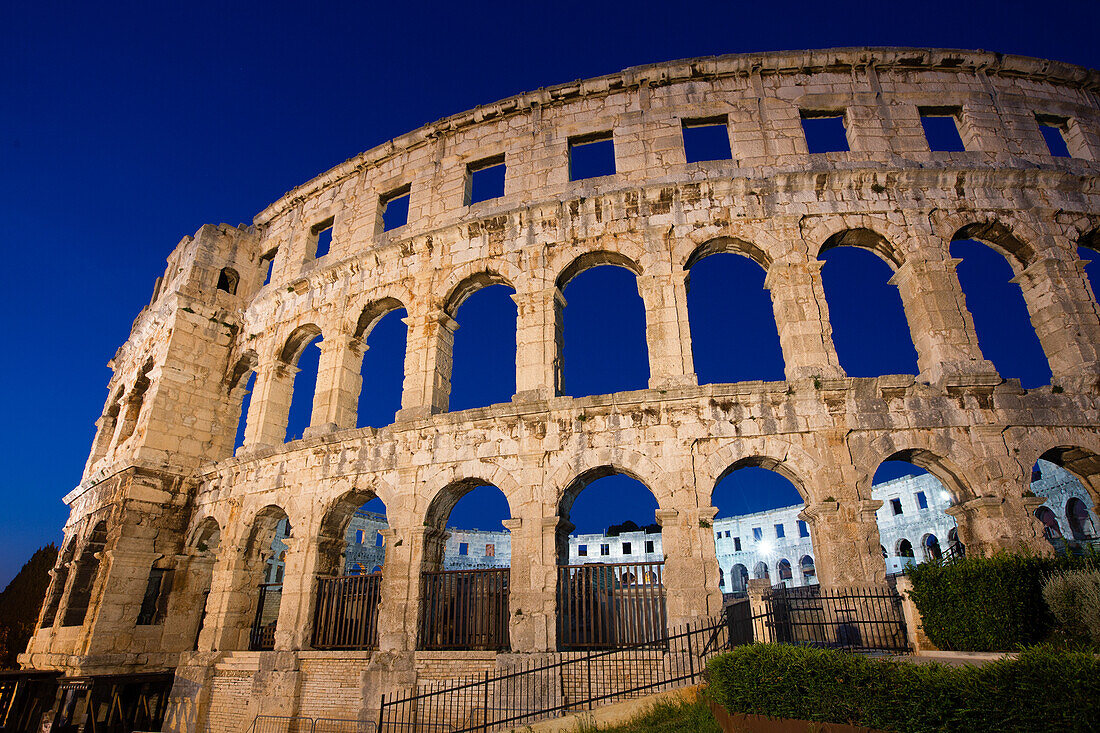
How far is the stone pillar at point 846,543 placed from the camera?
9.01 metres

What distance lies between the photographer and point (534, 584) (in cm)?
992

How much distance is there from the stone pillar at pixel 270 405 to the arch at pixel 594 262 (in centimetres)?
733

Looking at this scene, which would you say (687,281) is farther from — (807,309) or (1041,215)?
(1041,215)

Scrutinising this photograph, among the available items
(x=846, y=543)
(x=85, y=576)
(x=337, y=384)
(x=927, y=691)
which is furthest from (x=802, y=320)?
(x=85, y=576)

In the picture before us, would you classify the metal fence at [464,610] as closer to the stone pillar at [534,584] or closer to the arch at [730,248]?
the stone pillar at [534,584]

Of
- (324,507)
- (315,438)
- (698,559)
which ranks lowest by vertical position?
(698,559)

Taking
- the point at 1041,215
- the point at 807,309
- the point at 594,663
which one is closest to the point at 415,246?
the point at 807,309

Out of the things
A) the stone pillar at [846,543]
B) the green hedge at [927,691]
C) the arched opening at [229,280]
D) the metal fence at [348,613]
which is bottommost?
the green hedge at [927,691]

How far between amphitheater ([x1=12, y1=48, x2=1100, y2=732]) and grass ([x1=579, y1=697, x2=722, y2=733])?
1.98 m

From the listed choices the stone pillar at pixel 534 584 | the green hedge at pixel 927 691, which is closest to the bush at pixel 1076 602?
the green hedge at pixel 927 691

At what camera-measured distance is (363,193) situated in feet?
53.2

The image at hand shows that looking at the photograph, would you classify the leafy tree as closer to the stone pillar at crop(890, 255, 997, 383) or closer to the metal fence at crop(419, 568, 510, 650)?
the metal fence at crop(419, 568, 510, 650)

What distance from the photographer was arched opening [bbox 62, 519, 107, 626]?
13805mm

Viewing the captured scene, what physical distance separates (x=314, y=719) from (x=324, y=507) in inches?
150
